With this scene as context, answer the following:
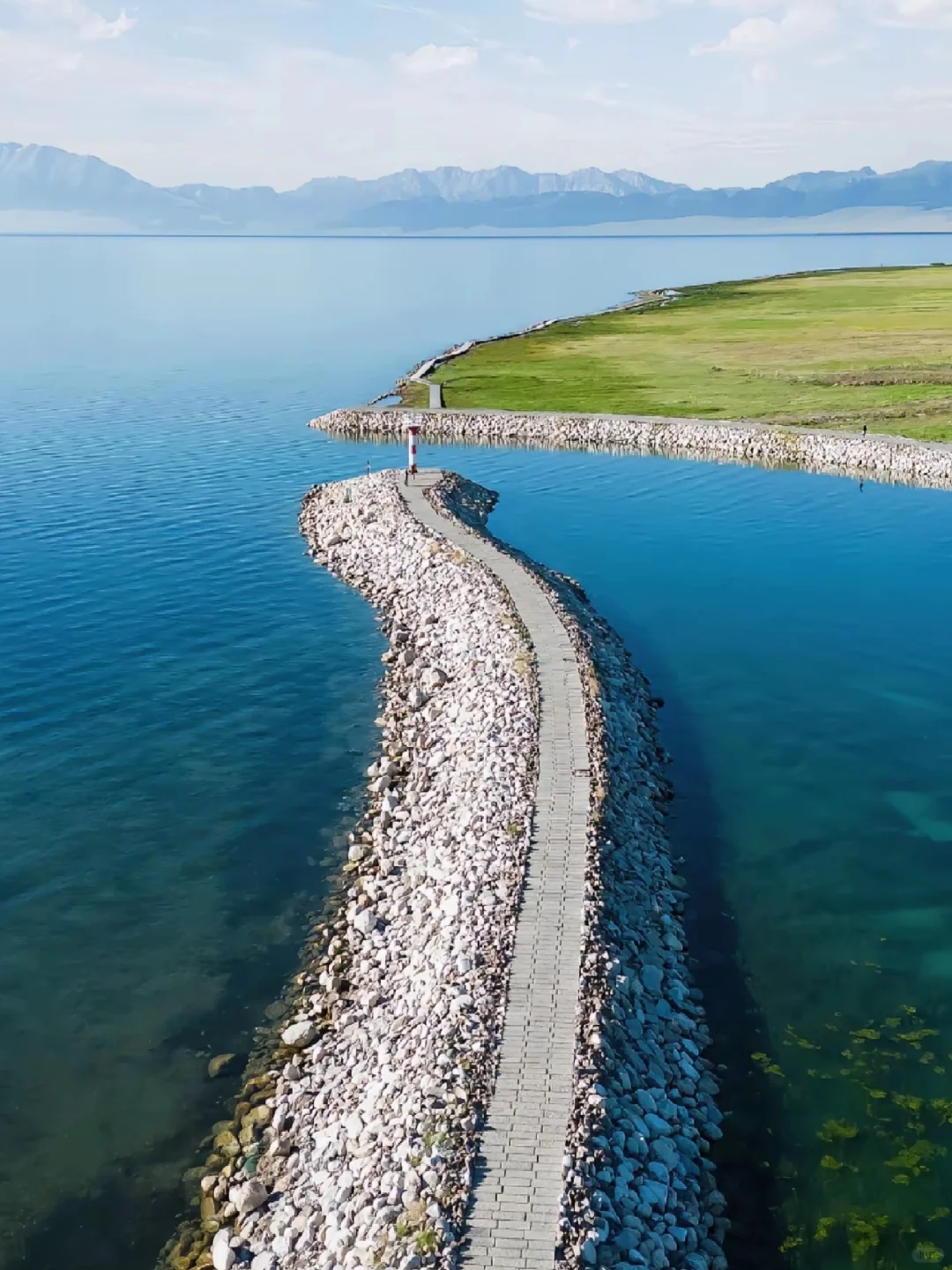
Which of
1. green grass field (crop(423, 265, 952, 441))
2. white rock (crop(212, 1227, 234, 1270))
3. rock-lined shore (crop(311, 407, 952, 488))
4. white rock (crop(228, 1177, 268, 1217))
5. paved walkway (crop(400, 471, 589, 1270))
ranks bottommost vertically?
white rock (crop(212, 1227, 234, 1270))

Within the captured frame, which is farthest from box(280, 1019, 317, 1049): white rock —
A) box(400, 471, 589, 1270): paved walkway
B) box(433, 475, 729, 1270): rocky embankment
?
box(433, 475, 729, 1270): rocky embankment

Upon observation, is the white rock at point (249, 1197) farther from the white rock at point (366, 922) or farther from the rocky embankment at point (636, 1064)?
the white rock at point (366, 922)

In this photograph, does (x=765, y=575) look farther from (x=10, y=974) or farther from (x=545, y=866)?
(x=10, y=974)

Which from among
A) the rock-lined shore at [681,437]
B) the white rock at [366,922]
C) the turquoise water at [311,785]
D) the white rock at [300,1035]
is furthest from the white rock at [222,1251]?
the rock-lined shore at [681,437]

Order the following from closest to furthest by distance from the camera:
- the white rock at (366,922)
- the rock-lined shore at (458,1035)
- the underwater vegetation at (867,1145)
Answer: the rock-lined shore at (458,1035)
the underwater vegetation at (867,1145)
the white rock at (366,922)

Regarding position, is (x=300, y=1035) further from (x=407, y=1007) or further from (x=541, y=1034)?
(x=541, y=1034)

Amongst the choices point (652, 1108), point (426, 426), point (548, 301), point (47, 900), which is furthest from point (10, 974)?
point (548, 301)

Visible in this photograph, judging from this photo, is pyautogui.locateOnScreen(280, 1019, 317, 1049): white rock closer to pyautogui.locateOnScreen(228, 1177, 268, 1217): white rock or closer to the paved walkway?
pyautogui.locateOnScreen(228, 1177, 268, 1217): white rock
